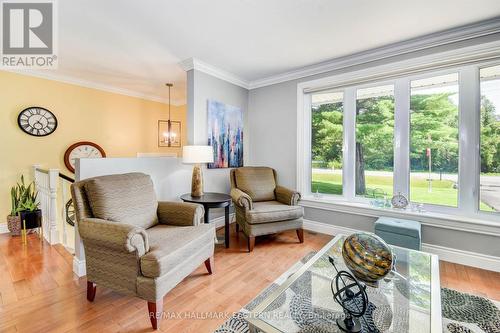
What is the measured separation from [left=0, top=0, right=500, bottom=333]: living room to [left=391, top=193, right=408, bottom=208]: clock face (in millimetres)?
14

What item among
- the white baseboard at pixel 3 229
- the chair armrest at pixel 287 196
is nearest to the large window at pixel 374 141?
the chair armrest at pixel 287 196

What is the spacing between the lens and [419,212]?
8.38 feet

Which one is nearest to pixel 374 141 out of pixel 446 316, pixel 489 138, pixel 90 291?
pixel 489 138

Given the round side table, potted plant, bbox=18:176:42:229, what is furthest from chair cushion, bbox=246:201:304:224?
potted plant, bbox=18:176:42:229

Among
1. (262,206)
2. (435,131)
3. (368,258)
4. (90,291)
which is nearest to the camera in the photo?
(368,258)

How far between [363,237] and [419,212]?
198cm

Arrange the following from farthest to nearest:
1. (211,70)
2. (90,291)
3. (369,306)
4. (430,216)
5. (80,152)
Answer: (80,152)
(211,70)
(430,216)
(90,291)
(369,306)

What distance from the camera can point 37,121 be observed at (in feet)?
10.9

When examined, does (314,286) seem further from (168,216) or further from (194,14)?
(194,14)

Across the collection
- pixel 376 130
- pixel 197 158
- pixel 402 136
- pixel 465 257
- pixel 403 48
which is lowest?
pixel 465 257

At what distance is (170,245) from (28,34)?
264 cm

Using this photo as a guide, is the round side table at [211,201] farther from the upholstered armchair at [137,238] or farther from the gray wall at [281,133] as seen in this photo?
the gray wall at [281,133]

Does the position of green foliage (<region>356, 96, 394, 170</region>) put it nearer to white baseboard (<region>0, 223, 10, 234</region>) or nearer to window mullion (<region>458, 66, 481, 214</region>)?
window mullion (<region>458, 66, 481, 214</region>)

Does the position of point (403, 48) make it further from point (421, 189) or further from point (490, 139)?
point (421, 189)
